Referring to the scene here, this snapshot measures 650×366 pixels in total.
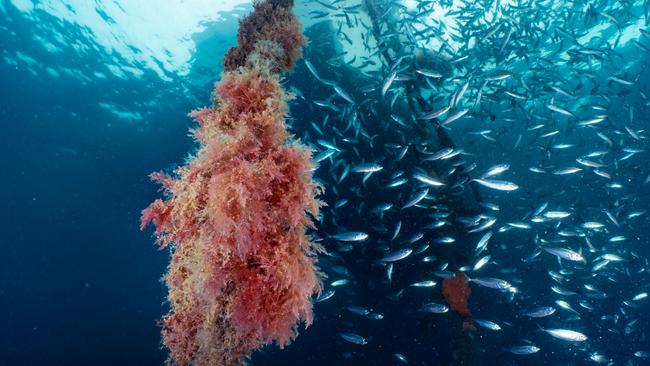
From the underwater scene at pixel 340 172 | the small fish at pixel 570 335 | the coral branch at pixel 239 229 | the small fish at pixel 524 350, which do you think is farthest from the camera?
the small fish at pixel 524 350

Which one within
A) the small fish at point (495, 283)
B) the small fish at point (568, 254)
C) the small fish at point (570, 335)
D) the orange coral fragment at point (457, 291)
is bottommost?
the orange coral fragment at point (457, 291)

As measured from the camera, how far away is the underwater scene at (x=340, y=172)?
355cm

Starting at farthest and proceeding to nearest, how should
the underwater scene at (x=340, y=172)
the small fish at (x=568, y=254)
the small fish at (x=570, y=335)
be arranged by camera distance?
the small fish at (x=568, y=254)
the small fish at (x=570, y=335)
the underwater scene at (x=340, y=172)

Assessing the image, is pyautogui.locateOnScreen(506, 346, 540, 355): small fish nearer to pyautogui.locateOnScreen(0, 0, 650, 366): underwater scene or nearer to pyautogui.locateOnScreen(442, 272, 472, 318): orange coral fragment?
pyautogui.locateOnScreen(0, 0, 650, 366): underwater scene

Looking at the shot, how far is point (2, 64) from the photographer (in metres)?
19.7

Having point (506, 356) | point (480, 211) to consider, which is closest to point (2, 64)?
point (480, 211)

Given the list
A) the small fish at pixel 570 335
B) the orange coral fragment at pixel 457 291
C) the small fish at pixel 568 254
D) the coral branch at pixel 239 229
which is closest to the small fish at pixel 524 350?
the small fish at pixel 570 335

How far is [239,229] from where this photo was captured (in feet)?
10.2

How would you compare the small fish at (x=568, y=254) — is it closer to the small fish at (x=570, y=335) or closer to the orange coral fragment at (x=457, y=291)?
the small fish at (x=570, y=335)

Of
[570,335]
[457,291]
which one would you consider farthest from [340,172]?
[570,335]

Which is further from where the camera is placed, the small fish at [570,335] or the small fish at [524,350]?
the small fish at [524,350]

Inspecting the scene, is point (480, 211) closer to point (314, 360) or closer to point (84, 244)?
point (314, 360)

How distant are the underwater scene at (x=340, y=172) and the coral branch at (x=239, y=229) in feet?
0.07

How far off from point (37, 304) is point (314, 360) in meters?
59.1
